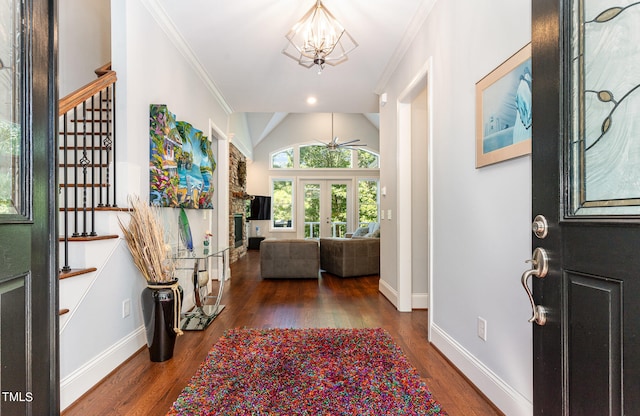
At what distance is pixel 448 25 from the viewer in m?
2.29

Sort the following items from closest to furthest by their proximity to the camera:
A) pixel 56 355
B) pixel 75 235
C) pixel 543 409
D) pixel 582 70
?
pixel 582 70
pixel 543 409
pixel 56 355
pixel 75 235

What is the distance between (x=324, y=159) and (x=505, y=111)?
27.3 feet

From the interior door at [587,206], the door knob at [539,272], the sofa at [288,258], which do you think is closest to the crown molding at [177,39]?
the sofa at [288,258]

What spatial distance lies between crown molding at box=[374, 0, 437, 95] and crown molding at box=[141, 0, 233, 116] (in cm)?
213

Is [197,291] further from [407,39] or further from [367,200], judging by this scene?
[367,200]

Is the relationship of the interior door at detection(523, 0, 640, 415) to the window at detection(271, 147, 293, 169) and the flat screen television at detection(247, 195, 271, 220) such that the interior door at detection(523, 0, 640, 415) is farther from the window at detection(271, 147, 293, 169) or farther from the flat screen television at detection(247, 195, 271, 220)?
the window at detection(271, 147, 293, 169)

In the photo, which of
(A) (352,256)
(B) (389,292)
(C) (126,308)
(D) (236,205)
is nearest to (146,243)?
(C) (126,308)

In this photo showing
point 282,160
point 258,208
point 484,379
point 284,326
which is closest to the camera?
point 484,379

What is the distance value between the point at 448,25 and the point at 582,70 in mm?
1834

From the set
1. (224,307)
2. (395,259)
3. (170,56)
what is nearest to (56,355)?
(224,307)

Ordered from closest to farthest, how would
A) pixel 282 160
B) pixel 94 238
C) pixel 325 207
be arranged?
pixel 94 238, pixel 325 207, pixel 282 160

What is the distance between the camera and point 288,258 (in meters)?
5.00

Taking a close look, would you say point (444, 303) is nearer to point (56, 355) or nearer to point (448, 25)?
Answer: point (448, 25)

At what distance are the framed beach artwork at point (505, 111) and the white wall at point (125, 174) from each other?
7.72ft
